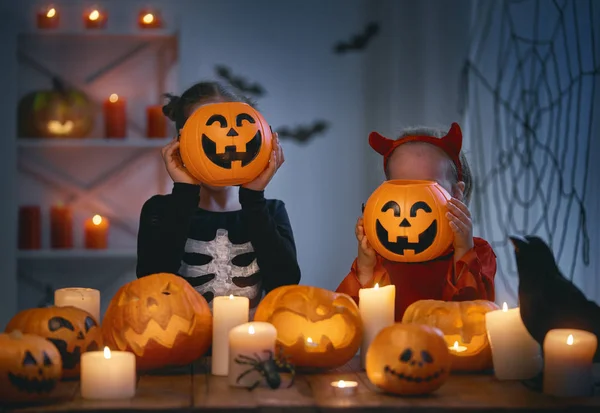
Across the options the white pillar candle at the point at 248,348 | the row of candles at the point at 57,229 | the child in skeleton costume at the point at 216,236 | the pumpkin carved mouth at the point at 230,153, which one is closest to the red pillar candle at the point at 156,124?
the row of candles at the point at 57,229

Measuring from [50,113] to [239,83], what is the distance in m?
1.01

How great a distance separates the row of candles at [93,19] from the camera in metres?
3.89

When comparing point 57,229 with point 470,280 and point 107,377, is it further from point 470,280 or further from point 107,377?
point 107,377

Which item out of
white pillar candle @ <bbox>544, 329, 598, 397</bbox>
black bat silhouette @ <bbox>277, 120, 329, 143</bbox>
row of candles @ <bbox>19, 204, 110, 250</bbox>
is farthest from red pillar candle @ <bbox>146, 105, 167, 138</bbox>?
white pillar candle @ <bbox>544, 329, 598, 397</bbox>

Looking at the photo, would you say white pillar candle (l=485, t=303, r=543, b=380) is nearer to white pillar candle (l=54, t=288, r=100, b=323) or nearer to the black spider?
the black spider

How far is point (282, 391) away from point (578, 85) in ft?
5.62

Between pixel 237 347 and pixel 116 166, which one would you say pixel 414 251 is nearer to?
pixel 237 347

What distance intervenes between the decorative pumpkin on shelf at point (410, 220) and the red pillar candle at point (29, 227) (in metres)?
2.49

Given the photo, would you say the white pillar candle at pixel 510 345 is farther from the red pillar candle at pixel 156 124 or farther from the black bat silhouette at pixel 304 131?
the black bat silhouette at pixel 304 131

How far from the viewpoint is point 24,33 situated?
12.6ft

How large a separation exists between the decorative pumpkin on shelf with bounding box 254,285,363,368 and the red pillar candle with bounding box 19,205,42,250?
265 cm

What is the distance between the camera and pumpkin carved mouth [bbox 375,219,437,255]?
174cm

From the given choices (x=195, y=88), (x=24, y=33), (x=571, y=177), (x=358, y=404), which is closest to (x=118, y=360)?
(x=358, y=404)

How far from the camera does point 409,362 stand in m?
1.29
